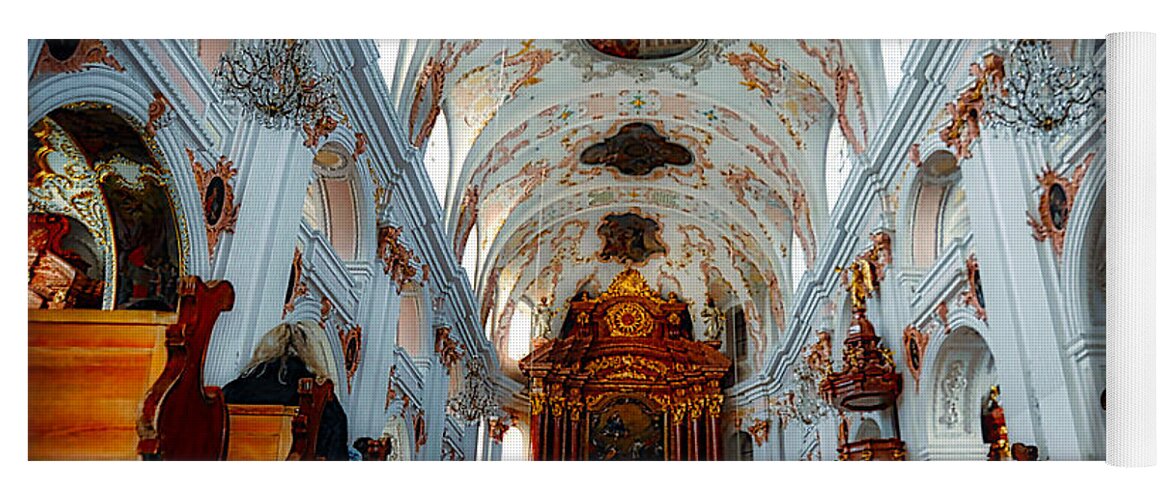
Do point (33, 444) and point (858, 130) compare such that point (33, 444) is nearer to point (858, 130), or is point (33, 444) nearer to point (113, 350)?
point (113, 350)

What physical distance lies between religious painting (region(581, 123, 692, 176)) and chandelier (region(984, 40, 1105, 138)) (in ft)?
14.6

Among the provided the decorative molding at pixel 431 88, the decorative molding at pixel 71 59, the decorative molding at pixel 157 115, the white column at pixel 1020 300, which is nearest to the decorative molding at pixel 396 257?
the decorative molding at pixel 431 88

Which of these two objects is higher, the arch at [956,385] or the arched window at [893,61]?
the arched window at [893,61]

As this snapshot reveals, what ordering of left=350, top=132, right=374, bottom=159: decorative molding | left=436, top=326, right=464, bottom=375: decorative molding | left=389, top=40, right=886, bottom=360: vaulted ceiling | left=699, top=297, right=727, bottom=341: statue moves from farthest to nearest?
left=699, top=297, right=727, bottom=341: statue
left=436, top=326, right=464, bottom=375: decorative molding
left=389, top=40, right=886, bottom=360: vaulted ceiling
left=350, top=132, right=374, bottom=159: decorative molding

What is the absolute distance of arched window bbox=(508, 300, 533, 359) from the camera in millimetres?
13016

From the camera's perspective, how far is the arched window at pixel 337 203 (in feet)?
40.1

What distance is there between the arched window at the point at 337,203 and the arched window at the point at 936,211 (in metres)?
5.87

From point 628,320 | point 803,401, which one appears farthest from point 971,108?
point 628,320

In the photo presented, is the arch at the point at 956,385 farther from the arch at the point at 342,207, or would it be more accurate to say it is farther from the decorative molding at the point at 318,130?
the decorative molding at the point at 318,130

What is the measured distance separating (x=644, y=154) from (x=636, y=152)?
0.11m

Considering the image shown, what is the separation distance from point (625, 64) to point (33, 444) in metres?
6.85

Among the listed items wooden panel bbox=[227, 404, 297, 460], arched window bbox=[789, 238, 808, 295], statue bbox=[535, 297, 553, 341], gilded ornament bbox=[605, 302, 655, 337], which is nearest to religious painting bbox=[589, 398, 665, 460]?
gilded ornament bbox=[605, 302, 655, 337]

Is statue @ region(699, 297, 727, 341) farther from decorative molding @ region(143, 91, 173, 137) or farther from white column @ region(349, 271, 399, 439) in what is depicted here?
decorative molding @ region(143, 91, 173, 137)
